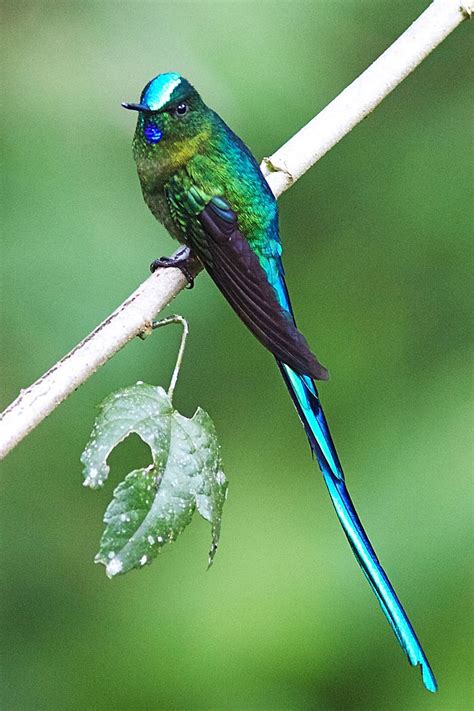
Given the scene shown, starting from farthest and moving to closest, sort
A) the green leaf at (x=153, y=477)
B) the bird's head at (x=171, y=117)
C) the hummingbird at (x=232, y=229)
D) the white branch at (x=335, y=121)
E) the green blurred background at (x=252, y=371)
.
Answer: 1. the green blurred background at (x=252, y=371)
2. the bird's head at (x=171, y=117)
3. the hummingbird at (x=232, y=229)
4. the white branch at (x=335, y=121)
5. the green leaf at (x=153, y=477)

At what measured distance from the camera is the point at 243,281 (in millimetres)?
1836

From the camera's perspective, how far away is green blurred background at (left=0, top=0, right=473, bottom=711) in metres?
2.36

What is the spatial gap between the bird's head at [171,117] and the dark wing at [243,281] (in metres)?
0.12

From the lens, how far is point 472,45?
9.37ft

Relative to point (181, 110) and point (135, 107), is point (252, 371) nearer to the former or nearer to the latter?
point (181, 110)

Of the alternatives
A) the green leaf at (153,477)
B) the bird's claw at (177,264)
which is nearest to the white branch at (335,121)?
the bird's claw at (177,264)

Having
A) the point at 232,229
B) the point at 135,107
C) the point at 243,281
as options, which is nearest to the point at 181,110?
the point at 135,107

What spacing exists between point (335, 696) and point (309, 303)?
0.97 m

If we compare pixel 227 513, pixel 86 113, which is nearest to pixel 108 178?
pixel 86 113

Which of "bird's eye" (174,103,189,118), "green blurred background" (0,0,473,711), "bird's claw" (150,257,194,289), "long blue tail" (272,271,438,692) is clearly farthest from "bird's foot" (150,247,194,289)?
"green blurred background" (0,0,473,711)

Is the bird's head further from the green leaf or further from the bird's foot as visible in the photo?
the green leaf

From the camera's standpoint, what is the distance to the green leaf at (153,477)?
1371mm

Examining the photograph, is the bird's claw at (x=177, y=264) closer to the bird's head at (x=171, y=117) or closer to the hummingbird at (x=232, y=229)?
the hummingbird at (x=232, y=229)

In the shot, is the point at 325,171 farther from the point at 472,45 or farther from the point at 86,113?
the point at 86,113
